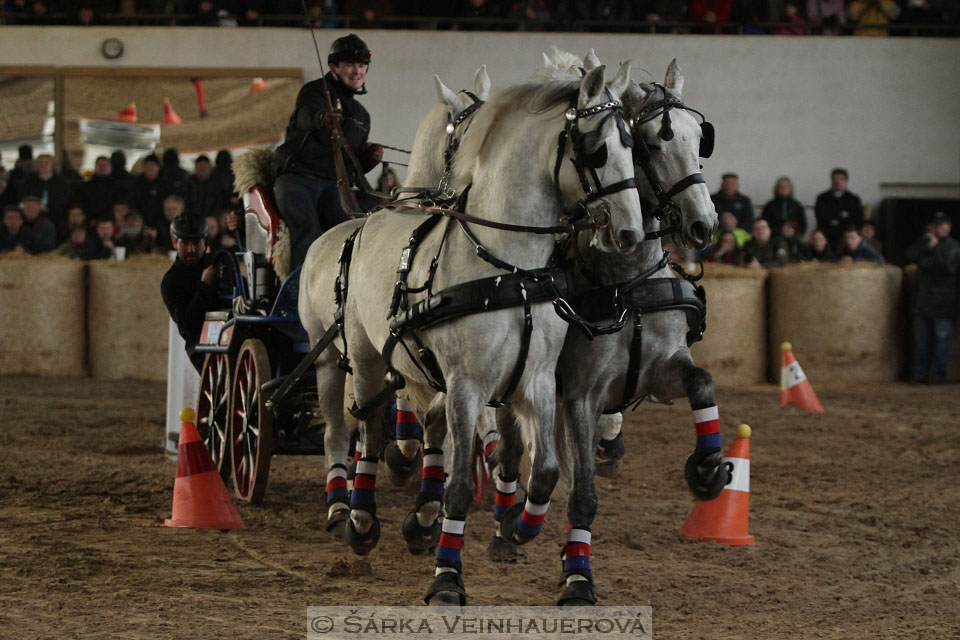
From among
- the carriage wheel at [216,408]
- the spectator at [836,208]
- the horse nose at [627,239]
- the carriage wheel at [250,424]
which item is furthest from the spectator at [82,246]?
the horse nose at [627,239]

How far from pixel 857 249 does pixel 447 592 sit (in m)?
11.0

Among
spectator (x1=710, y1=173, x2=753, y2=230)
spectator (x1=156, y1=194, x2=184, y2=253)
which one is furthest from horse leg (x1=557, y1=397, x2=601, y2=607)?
spectator (x1=156, y1=194, x2=184, y2=253)

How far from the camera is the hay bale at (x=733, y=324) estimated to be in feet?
42.9

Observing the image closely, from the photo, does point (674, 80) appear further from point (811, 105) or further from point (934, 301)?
point (811, 105)

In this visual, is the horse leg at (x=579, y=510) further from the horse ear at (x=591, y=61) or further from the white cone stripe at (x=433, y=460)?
the horse ear at (x=591, y=61)

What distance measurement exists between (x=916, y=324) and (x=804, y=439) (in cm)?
411

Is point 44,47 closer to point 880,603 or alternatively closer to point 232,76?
point 232,76

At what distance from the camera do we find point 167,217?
1466 centimetres

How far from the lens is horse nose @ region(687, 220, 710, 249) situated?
4.96 m

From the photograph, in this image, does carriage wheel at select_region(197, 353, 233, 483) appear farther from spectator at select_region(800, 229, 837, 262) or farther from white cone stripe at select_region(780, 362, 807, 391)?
spectator at select_region(800, 229, 837, 262)

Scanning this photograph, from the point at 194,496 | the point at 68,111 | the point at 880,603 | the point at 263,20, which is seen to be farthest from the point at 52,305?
the point at 880,603

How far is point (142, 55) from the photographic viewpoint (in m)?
16.2

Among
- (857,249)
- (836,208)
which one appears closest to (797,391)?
(857,249)

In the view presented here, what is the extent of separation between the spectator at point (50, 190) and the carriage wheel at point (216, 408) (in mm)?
8182
